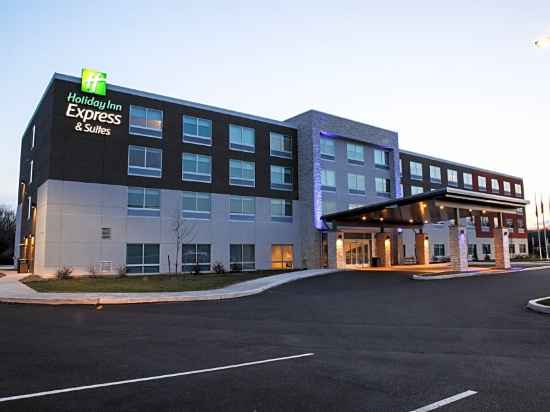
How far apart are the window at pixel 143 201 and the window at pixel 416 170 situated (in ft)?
119

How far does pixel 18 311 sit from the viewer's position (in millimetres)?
14133

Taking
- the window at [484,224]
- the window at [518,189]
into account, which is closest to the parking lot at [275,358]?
the window at [484,224]

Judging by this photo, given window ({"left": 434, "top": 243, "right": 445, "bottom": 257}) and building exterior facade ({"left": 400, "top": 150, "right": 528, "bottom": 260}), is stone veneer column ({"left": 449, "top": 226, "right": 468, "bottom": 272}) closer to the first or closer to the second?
building exterior facade ({"left": 400, "top": 150, "right": 528, "bottom": 260})

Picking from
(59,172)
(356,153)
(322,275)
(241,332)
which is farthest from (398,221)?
(241,332)

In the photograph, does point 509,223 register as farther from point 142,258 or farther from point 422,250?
point 142,258

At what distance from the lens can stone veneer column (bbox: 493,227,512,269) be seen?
34.5 meters

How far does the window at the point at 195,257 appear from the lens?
113 ft

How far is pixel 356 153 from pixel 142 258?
79.3 ft

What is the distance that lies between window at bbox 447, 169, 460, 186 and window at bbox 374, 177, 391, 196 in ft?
66.6

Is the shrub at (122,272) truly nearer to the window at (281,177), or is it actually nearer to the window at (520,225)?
the window at (281,177)

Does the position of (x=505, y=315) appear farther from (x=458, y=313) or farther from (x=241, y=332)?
(x=241, y=332)

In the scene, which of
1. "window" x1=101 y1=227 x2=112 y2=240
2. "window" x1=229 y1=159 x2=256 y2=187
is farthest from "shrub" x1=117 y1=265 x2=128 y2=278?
"window" x1=229 y1=159 x2=256 y2=187

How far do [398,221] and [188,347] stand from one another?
37138 millimetres

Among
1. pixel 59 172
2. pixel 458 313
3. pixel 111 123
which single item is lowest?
pixel 458 313
